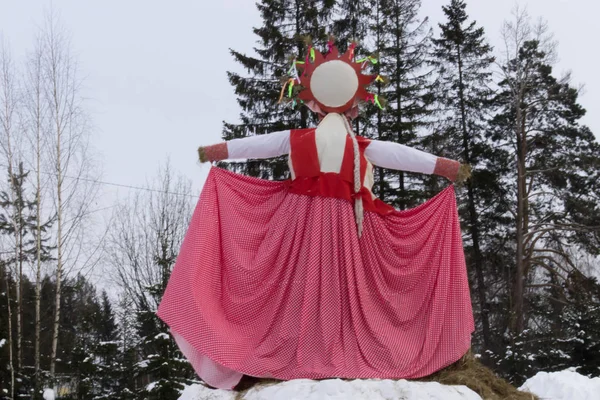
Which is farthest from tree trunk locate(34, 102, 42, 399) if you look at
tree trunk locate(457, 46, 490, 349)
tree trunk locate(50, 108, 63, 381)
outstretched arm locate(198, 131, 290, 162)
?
tree trunk locate(457, 46, 490, 349)

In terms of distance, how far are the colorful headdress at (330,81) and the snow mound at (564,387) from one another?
9.34ft

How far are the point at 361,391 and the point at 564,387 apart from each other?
7.83ft

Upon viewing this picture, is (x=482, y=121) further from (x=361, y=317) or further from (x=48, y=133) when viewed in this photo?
(x=361, y=317)

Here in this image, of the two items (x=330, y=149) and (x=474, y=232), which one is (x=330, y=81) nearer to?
(x=330, y=149)

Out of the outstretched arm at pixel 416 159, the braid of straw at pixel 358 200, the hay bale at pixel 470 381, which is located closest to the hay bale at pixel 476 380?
the hay bale at pixel 470 381

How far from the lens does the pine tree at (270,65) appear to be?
53.9 ft

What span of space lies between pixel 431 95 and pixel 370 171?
1538 centimetres

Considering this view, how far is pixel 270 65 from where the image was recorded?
16844 millimetres

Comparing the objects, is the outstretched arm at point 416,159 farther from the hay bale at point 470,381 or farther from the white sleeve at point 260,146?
the hay bale at point 470,381

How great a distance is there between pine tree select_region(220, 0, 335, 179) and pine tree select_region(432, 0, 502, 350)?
5.99 m

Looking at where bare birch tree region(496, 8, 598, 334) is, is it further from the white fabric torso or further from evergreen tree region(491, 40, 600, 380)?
the white fabric torso

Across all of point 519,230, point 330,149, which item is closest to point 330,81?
point 330,149

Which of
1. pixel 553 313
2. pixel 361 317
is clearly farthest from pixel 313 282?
pixel 553 313

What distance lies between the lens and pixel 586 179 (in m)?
19.8
